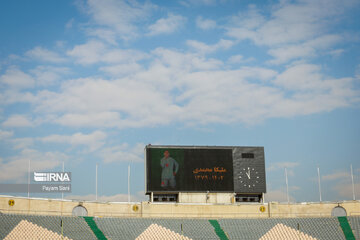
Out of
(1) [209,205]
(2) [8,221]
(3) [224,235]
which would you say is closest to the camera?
(2) [8,221]

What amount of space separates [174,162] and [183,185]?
3098mm

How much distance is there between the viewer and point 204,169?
6550 cm

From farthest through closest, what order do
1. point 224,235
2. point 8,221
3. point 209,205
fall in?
point 209,205
point 224,235
point 8,221

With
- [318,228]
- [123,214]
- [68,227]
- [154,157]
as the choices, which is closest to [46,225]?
[68,227]

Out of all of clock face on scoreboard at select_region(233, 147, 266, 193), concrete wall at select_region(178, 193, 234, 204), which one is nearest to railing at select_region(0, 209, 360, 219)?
concrete wall at select_region(178, 193, 234, 204)

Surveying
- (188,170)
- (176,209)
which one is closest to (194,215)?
(176,209)

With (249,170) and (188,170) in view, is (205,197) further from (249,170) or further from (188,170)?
(249,170)

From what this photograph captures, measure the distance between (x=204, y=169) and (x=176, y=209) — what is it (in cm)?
616

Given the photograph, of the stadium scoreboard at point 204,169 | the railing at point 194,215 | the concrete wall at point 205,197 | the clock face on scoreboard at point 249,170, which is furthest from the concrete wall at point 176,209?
the clock face on scoreboard at point 249,170

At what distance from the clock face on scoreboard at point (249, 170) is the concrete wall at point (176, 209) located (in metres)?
2.51

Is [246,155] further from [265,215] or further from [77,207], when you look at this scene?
[77,207]

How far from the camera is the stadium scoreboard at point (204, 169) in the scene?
211 ft

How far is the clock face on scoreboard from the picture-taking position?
65.7m

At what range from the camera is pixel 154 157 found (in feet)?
211
